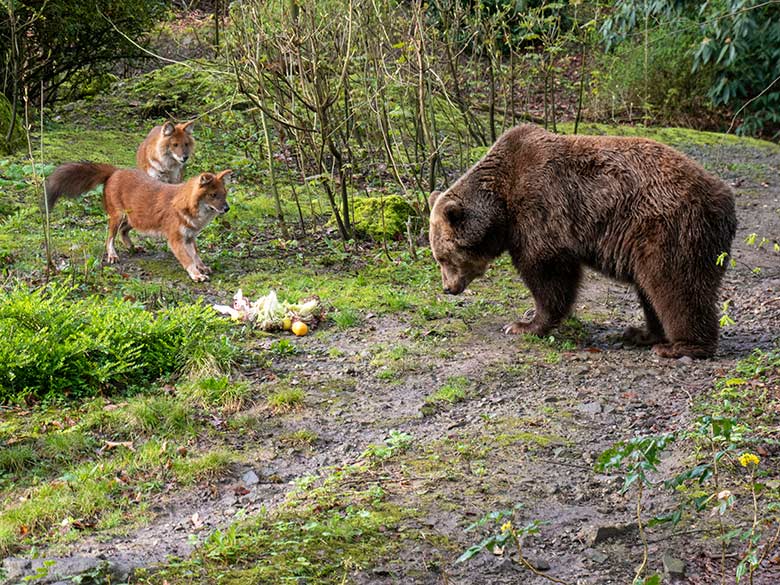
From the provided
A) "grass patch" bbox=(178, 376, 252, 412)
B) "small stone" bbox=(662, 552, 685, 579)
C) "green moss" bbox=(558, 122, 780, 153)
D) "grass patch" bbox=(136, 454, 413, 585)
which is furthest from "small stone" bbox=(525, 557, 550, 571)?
"green moss" bbox=(558, 122, 780, 153)

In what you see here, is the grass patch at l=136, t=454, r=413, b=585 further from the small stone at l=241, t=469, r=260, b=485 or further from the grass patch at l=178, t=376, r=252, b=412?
the grass patch at l=178, t=376, r=252, b=412

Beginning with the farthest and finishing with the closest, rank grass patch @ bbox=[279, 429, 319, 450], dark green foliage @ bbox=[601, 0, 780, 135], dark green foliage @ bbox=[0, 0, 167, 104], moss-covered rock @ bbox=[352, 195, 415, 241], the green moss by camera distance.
→ 1. the green moss
2. dark green foliage @ bbox=[601, 0, 780, 135]
3. dark green foliage @ bbox=[0, 0, 167, 104]
4. moss-covered rock @ bbox=[352, 195, 415, 241]
5. grass patch @ bbox=[279, 429, 319, 450]

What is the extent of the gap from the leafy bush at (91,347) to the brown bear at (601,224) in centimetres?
241

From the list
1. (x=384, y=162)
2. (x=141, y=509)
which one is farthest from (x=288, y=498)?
(x=384, y=162)

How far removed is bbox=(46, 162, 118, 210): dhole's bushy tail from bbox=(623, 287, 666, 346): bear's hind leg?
20.1 feet

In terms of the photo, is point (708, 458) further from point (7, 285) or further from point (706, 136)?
point (706, 136)

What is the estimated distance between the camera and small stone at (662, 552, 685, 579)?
4215 millimetres

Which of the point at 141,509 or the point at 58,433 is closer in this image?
the point at 141,509

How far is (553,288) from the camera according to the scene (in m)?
7.77

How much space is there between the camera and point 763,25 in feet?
55.3

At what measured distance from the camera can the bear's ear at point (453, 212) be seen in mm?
8016

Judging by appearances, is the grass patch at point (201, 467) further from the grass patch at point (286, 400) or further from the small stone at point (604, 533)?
the small stone at point (604, 533)

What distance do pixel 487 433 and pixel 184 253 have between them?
5014 mm

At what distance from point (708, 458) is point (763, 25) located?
45.8ft
